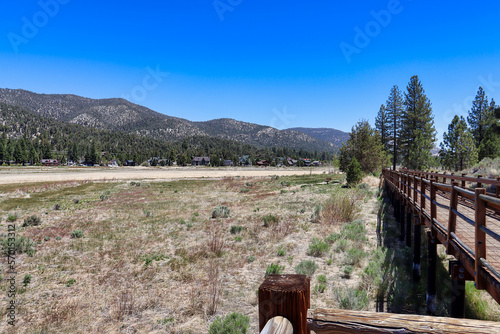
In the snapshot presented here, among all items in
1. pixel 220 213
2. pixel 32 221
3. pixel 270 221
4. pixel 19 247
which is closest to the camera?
pixel 19 247

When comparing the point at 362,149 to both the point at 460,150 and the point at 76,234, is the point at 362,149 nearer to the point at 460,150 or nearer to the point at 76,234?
the point at 460,150

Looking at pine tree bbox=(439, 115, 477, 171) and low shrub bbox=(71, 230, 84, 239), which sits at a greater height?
pine tree bbox=(439, 115, 477, 171)

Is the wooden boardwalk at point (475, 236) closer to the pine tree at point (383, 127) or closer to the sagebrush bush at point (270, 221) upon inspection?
the sagebrush bush at point (270, 221)

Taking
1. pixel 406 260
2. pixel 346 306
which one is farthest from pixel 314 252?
pixel 346 306

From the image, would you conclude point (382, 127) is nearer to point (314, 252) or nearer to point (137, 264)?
point (314, 252)

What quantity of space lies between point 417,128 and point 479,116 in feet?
41.4

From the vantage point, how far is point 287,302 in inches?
58.4

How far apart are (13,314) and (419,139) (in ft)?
184

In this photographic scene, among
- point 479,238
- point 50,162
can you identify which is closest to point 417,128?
point 479,238

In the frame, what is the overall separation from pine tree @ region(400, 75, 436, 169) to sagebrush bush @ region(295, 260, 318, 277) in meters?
48.5

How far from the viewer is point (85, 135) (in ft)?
581

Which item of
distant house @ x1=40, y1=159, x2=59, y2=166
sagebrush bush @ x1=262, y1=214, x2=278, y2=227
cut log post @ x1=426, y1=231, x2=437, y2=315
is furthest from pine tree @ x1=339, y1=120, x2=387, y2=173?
distant house @ x1=40, y1=159, x2=59, y2=166

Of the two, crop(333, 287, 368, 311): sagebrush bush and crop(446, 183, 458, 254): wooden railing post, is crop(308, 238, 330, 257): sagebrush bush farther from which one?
crop(446, 183, 458, 254): wooden railing post

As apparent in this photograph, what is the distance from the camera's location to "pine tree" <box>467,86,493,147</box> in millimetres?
50594
